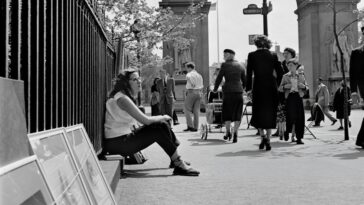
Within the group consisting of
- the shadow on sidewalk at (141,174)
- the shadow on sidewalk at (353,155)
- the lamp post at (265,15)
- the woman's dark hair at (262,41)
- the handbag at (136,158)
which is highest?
the lamp post at (265,15)

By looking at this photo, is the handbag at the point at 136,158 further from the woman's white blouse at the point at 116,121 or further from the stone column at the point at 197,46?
the stone column at the point at 197,46

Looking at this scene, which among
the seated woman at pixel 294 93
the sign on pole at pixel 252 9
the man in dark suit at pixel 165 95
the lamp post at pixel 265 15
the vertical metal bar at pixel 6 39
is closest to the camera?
the vertical metal bar at pixel 6 39

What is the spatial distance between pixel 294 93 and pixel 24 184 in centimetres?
1078

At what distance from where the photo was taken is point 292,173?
6.94 m

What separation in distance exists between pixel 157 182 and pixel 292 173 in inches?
71.2

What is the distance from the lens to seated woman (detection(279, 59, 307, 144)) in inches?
464

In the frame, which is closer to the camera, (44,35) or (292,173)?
(44,35)

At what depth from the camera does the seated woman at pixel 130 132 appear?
669 cm

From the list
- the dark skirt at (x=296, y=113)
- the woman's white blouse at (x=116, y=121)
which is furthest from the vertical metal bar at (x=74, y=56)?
the dark skirt at (x=296, y=113)

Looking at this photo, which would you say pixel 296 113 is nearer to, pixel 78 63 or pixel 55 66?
pixel 78 63

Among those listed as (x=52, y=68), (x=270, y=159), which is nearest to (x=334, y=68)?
(x=270, y=159)

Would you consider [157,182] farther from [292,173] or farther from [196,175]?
[292,173]

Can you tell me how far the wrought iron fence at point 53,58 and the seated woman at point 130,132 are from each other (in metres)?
0.22

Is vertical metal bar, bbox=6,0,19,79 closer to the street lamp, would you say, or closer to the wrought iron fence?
the wrought iron fence
